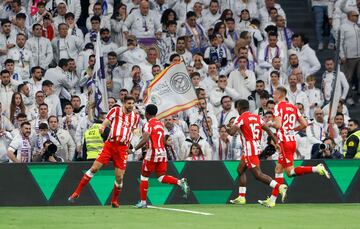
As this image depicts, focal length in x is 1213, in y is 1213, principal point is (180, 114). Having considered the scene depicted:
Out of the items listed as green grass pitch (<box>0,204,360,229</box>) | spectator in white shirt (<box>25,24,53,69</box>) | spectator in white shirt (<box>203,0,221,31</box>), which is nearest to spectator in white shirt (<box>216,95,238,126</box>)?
spectator in white shirt (<box>203,0,221,31</box>)

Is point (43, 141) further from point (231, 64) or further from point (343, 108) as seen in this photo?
point (343, 108)

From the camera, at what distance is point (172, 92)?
86.9ft

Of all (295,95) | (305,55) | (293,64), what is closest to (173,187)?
(295,95)

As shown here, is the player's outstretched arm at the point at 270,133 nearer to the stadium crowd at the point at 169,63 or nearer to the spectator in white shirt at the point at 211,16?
the stadium crowd at the point at 169,63

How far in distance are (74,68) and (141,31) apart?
8.34ft

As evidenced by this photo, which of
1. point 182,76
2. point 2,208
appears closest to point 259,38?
point 182,76

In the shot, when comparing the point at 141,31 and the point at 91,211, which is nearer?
the point at 91,211

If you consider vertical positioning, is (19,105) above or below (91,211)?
above

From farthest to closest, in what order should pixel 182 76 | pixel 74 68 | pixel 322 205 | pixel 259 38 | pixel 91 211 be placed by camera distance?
pixel 259 38
pixel 74 68
pixel 182 76
pixel 322 205
pixel 91 211

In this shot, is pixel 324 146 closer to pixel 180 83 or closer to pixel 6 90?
pixel 180 83

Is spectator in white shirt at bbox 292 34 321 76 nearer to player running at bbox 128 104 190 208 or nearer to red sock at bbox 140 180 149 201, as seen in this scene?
player running at bbox 128 104 190 208

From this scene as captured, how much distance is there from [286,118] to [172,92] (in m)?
3.81

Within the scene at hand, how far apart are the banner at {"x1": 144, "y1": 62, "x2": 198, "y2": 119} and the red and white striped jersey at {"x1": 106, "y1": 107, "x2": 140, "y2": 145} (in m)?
3.04

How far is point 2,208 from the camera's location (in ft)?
77.7
